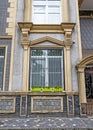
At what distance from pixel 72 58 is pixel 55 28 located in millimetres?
1709

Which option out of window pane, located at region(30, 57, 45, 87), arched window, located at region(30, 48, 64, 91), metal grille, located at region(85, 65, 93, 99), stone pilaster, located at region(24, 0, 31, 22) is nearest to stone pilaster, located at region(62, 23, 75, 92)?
arched window, located at region(30, 48, 64, 91)

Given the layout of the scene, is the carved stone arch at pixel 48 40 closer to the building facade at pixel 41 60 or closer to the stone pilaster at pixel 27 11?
the building facade at pixel 41 60

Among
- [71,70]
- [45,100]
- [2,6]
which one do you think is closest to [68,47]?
[71,70]

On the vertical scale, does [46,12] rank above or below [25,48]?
above

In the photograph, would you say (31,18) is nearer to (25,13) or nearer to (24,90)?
(25,13)

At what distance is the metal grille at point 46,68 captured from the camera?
896 centimetres

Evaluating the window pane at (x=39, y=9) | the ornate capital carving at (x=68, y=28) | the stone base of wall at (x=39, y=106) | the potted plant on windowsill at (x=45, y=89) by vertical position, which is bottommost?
the stone base of wall at (x=39, y=106)

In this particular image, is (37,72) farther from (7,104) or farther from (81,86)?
(81,86)

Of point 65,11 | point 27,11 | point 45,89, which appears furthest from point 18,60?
point 65,11

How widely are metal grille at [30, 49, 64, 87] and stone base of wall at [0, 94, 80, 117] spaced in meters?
0.67

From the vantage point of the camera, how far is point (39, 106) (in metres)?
8.47

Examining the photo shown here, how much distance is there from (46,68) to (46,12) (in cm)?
300

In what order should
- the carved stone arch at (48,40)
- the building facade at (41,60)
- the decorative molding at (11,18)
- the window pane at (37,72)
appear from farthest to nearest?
the decorative molding at (11,18) → the carved stone arch at (48,40) → the window pane at (37,72) → the building facade at (41,60)

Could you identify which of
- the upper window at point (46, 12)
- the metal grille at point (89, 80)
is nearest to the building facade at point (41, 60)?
the upper window at point (46, 12)
